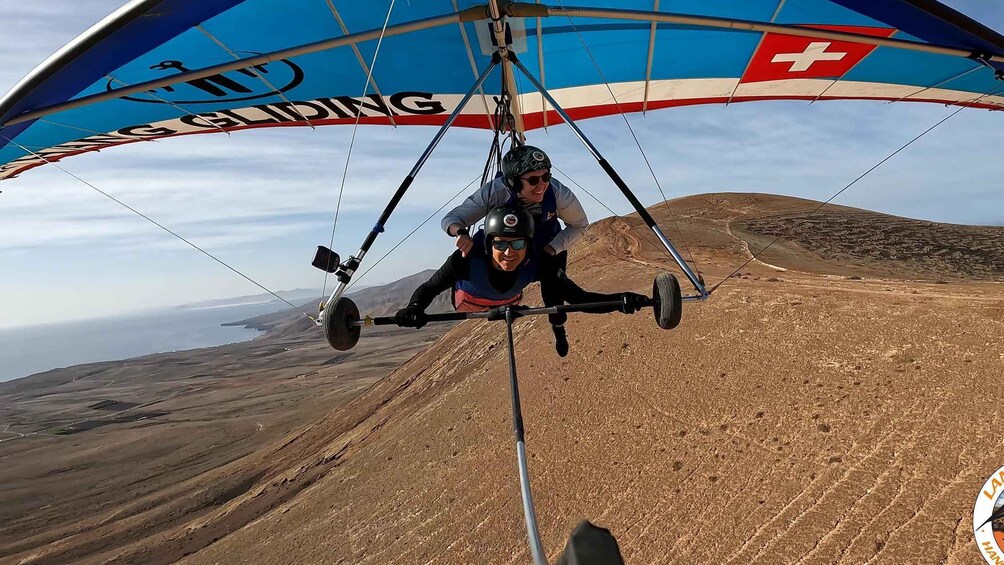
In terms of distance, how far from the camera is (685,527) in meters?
5.10

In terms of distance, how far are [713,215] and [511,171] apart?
21.1 meters

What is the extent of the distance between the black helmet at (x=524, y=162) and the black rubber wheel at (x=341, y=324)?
144cm

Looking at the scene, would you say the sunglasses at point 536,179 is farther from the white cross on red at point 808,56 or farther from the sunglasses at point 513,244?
the white cross on red at point 808,56

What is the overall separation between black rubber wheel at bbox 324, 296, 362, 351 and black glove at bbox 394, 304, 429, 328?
316 millimetres

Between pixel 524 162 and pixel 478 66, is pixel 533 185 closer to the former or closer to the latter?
pixel 524 162

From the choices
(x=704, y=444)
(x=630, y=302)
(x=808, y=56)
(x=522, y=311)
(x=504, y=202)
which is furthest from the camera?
(x=808, y=56)

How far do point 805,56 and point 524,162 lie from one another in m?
5.86

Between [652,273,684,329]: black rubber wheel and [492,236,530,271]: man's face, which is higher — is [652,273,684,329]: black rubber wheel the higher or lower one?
the lower one

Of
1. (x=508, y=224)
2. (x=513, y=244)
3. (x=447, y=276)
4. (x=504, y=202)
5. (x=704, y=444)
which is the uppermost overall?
(x=504, y=202)

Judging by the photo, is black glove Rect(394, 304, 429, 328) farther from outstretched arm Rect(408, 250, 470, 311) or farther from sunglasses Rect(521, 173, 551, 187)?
sunglasses Rect(521, 173, 551, 187)

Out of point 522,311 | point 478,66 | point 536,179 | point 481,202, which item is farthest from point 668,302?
point 478,66

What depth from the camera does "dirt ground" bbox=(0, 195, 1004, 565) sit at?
4.52m

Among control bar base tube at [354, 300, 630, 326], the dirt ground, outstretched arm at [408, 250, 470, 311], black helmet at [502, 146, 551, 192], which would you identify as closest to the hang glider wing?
black helmet at [502, 146, 551, 192]

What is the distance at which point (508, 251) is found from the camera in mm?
3371
